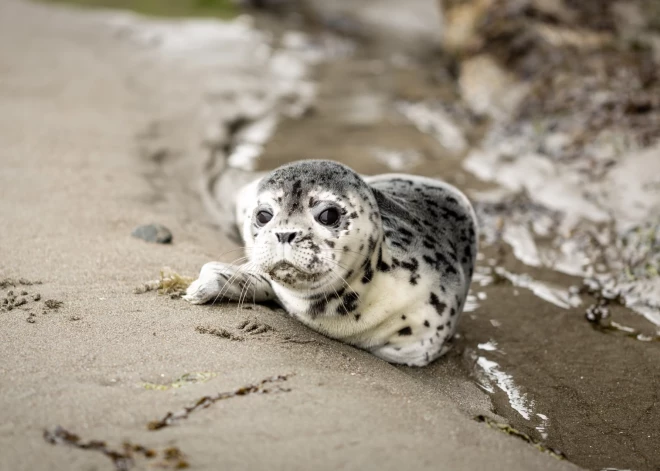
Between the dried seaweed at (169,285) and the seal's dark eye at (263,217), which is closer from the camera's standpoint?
the seal's dark eye at (263,217)

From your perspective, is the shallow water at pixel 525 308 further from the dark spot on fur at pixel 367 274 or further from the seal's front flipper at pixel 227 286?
the seal's front flipper at pixel 227 286

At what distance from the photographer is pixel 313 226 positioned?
3248 millimetres

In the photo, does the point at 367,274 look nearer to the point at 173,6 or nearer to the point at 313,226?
the point at 313,226

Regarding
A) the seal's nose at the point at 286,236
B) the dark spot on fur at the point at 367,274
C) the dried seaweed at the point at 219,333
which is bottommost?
the dried seaweed at the point at 219,333

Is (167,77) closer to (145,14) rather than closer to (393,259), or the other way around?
(145,14)

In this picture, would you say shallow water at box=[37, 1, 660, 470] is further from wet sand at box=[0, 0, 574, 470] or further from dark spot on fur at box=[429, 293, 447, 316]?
wet sand at box=[0, 0, 574, 470]

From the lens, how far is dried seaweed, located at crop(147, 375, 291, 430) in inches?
101

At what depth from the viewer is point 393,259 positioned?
3.60 meters

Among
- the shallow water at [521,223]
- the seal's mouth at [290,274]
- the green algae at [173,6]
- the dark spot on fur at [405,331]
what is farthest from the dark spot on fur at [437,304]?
the green algae at [173,6]

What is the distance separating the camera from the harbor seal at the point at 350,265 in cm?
324

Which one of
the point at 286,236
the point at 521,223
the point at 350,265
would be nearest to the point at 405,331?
the point at 350,265

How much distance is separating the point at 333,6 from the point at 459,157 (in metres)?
7.08

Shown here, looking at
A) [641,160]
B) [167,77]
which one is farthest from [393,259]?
[167,77]

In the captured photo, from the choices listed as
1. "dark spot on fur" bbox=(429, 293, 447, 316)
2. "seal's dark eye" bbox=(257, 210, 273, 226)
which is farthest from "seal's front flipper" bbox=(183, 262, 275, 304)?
"dark spot on fur" bbox=(429, 293, 447, 316)
